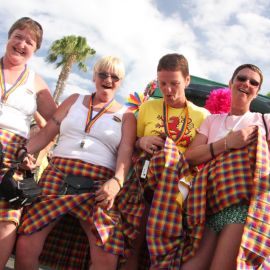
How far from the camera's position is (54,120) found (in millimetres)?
2816

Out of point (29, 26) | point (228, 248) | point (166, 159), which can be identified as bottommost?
point (228, 248)

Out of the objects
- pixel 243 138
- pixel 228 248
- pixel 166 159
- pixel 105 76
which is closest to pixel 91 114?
pixel 105 76

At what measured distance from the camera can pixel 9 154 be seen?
2.53m

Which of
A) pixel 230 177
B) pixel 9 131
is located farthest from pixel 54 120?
pixel 230 177

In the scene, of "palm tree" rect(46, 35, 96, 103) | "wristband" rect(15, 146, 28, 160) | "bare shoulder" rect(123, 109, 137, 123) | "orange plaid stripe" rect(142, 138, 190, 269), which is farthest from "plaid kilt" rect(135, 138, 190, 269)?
"palm tree" rect(46, 35, 96, 103)

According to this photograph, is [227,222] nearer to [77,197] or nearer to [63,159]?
[77,197]

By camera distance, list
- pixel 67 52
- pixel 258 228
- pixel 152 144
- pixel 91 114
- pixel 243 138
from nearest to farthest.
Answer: pixel 258 228 < pixel 243 138 < pixel 152 144 < pixel 91 114 < pixel 67 52

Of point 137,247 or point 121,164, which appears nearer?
point 137,247

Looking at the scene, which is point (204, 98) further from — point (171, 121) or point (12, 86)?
point (12, 86)

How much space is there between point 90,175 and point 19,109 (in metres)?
0.76

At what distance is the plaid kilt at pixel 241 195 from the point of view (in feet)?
6.05

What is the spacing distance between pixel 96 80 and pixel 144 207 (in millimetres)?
1062

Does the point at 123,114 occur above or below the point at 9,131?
above

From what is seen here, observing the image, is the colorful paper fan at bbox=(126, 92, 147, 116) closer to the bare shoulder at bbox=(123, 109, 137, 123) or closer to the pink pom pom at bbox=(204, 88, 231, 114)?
the pink pom pom at bbox=(204, 88, 231, 114)
